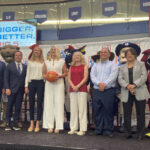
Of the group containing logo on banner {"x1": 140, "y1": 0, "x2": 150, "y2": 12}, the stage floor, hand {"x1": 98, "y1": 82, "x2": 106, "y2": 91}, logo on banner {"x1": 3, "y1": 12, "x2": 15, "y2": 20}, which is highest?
logo on banner {"x1": 3, "y1": 12, "x2": 15, "y2": 20}

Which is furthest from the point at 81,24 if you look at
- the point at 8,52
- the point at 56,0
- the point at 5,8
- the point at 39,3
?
the point at 8,52

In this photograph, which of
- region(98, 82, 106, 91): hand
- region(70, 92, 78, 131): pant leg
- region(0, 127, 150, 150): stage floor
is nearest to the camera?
region(0, 127, 150, 150): stage floor

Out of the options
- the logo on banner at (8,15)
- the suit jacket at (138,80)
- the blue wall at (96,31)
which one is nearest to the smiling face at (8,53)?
the suit jacket at (138,80)

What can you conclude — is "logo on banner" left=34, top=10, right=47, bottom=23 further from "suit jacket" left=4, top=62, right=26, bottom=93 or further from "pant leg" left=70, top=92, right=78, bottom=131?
→ "pant leg" left=70, top=92, right=78, bottom=131

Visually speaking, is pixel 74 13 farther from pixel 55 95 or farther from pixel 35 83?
pixel 55 95

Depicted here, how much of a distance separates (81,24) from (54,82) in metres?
5.69

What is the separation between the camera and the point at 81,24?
9.30m

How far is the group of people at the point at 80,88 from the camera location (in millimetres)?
3572

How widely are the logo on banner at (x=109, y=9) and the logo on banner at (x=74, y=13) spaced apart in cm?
104

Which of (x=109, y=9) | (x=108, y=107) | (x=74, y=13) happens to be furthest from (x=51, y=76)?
(x=74, y=13)

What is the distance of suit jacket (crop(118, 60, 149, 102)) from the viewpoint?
11.5 feet

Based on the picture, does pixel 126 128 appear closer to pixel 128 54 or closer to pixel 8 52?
pixel 128 54

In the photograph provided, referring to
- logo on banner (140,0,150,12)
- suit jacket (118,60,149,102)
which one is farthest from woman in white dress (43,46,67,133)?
logo on banner (140,0,150,12)

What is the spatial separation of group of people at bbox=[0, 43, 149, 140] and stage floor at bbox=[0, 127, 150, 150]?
6.8 inches
